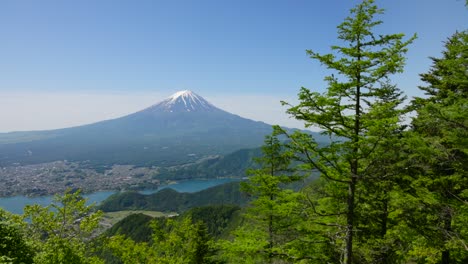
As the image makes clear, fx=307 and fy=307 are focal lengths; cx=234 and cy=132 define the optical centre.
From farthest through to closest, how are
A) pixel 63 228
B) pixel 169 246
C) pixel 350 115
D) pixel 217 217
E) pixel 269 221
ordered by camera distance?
1. pixel 217 217
2. pixel 169 246
3. pixel 269 221
4. pixel 63 228
5. pixel 350 115

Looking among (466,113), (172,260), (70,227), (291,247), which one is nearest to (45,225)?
(70,227)

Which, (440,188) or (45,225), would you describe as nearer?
(440,188)

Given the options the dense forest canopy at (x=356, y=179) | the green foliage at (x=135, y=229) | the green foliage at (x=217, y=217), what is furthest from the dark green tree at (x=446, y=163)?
the green foliage at (x=135, y=229)

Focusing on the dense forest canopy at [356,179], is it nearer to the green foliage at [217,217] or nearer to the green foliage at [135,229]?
the green foliage at [217,217]

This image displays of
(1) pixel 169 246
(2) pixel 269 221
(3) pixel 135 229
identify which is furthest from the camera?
(3) pixel 135 229

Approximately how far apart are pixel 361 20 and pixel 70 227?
1690cm

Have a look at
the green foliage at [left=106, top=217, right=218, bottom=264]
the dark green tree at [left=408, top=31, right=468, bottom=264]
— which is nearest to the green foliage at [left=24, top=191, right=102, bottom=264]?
the green foliage at [left=106, top=217, right=218, bottom=264]

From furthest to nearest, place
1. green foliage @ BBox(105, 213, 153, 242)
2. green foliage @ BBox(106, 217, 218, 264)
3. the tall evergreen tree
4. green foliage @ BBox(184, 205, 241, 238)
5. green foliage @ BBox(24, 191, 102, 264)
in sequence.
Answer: green foliage @ BBox(184, 205, 241, 238) → green foliage @ BBox(105, 213, 153, 242) → green foliage @ BBox(106, 217, 218, 264) → green foliage @ BBox(24, 191, 102, 264) → the tall evergreen tree

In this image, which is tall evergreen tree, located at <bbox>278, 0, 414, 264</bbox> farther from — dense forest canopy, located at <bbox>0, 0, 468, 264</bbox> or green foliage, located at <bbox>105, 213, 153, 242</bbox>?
green foliage, located at <bbox>105, 213, 153, 242</bbox>

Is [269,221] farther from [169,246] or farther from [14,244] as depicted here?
[14,244]

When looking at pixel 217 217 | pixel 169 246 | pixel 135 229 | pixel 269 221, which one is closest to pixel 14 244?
pixel 169 246

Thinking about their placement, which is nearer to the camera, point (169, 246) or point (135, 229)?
point (169, 246)

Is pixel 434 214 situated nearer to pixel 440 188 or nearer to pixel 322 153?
pixel 440 188

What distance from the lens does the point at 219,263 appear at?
1046 inches
